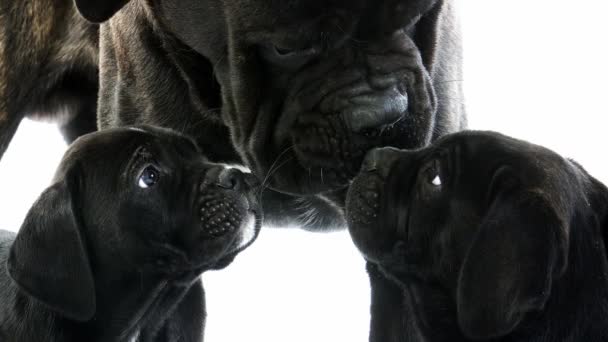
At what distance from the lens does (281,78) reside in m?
3.22

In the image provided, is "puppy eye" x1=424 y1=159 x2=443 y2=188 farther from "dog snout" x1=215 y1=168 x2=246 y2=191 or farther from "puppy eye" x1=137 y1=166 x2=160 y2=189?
"puppy eye" x1=137 y1=166 x2=160 y2=189

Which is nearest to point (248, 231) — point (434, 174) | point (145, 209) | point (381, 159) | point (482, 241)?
point (145, 209)

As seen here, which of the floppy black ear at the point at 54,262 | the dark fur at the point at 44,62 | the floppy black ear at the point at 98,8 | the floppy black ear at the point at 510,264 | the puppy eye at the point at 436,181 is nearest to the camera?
the floppy black ear at the point at 510,264

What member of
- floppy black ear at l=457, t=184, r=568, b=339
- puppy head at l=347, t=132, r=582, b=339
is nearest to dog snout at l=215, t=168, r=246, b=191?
puppy head at l=347, t=132, r=582, b=339

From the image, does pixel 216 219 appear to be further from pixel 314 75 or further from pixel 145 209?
pixel 314 75

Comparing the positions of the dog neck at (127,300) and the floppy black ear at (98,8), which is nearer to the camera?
the dog neck at (127,300)

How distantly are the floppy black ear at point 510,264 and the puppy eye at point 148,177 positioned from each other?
85 centimetres

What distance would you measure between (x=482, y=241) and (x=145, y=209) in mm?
883

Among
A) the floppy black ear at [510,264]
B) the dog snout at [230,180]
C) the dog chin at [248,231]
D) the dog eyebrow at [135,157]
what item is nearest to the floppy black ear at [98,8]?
the dog eyebrow at [135,157]

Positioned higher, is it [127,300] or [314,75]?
[314,75]

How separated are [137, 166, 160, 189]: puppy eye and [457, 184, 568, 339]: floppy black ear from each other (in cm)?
85

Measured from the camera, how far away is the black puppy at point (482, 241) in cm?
258

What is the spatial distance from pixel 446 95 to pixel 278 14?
2.54 ft

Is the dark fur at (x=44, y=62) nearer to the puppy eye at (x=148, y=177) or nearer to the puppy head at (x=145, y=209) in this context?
the puppy head at (x=145, y=209)
